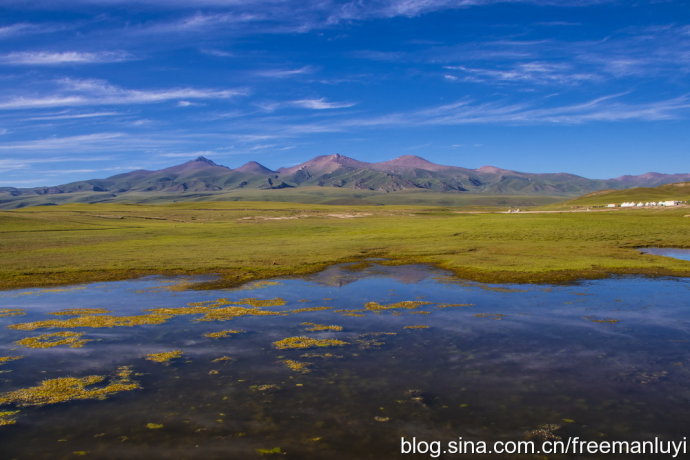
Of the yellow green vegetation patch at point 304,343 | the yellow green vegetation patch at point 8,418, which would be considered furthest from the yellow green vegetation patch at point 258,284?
the yellow green vegetation patch at point 8,418

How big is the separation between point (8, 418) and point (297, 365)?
9.61 metres

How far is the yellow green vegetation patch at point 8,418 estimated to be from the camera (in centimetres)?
1448

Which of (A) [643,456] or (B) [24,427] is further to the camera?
(B) [24,427]

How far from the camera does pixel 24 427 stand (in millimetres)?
14266

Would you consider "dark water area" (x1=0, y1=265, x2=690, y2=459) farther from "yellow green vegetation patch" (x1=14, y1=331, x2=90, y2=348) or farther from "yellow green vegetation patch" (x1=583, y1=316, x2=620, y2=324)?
"yellow green vegetation patch" (x1=14, y1=331, x2=90, y2=348)

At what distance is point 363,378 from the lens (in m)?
18.0

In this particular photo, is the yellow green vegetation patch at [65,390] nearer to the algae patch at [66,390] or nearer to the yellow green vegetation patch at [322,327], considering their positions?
the algae patch at [66,390]

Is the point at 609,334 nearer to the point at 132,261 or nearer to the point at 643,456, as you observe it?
the point at 643,456

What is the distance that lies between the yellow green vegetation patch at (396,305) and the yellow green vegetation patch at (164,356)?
12282 millimetres

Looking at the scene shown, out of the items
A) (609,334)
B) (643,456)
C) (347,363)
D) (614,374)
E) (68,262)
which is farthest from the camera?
(68,262)

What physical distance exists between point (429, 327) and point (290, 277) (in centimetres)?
2043

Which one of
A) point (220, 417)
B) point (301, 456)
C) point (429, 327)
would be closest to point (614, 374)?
point (429, 327)

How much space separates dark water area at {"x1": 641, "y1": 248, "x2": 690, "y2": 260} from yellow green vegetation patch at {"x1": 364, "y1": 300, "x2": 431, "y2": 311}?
1397 inches

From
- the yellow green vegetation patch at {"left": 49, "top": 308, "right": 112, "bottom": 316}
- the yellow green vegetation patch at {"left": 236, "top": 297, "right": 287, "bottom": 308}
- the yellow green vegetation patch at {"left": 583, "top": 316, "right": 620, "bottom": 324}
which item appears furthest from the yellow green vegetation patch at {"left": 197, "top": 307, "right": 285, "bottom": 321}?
the yellow green vegetation patch at {"left": 583, "top": 316, "right": 620, "bottom": 324}
